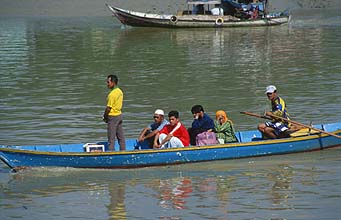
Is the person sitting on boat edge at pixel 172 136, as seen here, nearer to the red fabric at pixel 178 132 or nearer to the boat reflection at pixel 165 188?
the red fabric at pixel 178 132

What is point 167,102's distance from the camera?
67.3 ft

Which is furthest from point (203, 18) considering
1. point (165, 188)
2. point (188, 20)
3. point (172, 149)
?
point (165, 188)

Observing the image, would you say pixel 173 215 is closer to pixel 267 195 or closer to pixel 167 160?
pixel 267 195

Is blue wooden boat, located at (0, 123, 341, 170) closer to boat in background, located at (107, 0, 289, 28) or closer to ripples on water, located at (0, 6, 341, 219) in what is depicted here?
ripples on water, located at (0, 6, 341, 219)

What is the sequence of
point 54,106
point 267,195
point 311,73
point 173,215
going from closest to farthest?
1. point 173,215
2. point 267,195
3. point 54,106
4. point 311,73

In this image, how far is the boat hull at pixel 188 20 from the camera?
42.7 metres

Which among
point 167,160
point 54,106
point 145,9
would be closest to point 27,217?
point 167,160

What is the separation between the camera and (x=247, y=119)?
59.4 feet

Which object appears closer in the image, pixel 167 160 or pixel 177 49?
pixel 167 160

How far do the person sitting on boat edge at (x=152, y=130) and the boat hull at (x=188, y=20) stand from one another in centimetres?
2871

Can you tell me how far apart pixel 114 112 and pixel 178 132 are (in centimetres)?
116

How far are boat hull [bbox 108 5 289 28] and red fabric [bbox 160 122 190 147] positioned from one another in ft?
95.5

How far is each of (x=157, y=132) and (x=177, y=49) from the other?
19623mm

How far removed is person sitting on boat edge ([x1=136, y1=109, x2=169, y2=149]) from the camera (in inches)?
546
